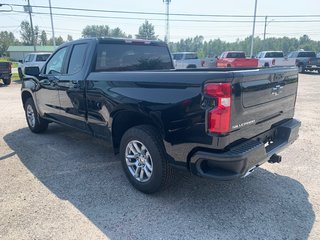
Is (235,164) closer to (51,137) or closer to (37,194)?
(37,194)

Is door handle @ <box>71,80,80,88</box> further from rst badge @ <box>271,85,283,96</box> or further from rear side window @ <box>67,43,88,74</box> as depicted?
rst badge @ <box>271,85,283,96</box>

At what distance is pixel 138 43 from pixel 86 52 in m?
0.92

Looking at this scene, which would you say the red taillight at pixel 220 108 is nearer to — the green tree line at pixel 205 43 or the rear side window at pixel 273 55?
the rear side window at pixel 273 55

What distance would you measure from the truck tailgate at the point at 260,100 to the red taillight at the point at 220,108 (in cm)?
8

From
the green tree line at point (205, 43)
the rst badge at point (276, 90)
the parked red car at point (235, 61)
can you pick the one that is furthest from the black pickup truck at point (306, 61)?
the green tree line at point (205, 43)

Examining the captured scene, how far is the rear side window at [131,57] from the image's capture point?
14.3ft

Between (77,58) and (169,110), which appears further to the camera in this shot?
(77,58)

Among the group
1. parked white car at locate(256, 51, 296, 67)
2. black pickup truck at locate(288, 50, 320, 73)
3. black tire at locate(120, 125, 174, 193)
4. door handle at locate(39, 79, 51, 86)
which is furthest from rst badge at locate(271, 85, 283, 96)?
black pickup truck at locate(288, 50, 320, 73)

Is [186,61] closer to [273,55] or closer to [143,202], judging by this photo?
[273,55]

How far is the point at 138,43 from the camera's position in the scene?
4.81m

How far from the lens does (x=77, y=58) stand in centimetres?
460

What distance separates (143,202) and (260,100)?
180 centimetres

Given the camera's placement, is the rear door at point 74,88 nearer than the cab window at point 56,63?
Yes

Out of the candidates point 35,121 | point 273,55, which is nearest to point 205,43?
point 273,55
